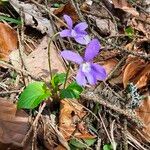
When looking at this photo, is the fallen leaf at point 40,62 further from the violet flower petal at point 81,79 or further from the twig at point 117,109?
the violet flower petal at point 81,79

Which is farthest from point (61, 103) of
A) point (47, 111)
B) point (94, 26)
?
point (94, 26)

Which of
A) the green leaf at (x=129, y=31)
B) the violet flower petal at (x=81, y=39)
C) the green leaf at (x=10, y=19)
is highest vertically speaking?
the green leaf at (x=10, y=19)

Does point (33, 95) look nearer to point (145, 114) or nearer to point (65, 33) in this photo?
point (65, 33)

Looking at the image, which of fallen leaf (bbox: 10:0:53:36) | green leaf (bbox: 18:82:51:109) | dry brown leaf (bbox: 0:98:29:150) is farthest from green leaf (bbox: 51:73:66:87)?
fallen leaf (bbox: 10:0:53:36)

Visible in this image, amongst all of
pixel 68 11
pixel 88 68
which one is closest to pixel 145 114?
pixel 88 68

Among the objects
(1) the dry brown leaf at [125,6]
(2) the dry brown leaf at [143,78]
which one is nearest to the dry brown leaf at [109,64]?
(2) the dry brown leaf at [143,78]

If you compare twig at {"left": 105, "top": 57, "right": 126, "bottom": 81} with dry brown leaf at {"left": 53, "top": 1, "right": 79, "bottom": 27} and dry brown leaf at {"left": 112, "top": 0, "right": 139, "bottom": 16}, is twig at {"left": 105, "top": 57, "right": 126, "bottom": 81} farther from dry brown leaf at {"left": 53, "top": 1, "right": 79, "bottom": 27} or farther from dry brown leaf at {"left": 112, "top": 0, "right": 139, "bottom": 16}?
dry brown leaf at {"left": 112, "top": 0, "right": 139, "bottom": 16}

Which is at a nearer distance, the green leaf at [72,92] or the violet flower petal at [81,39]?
the violet flower petal at [81,39]
